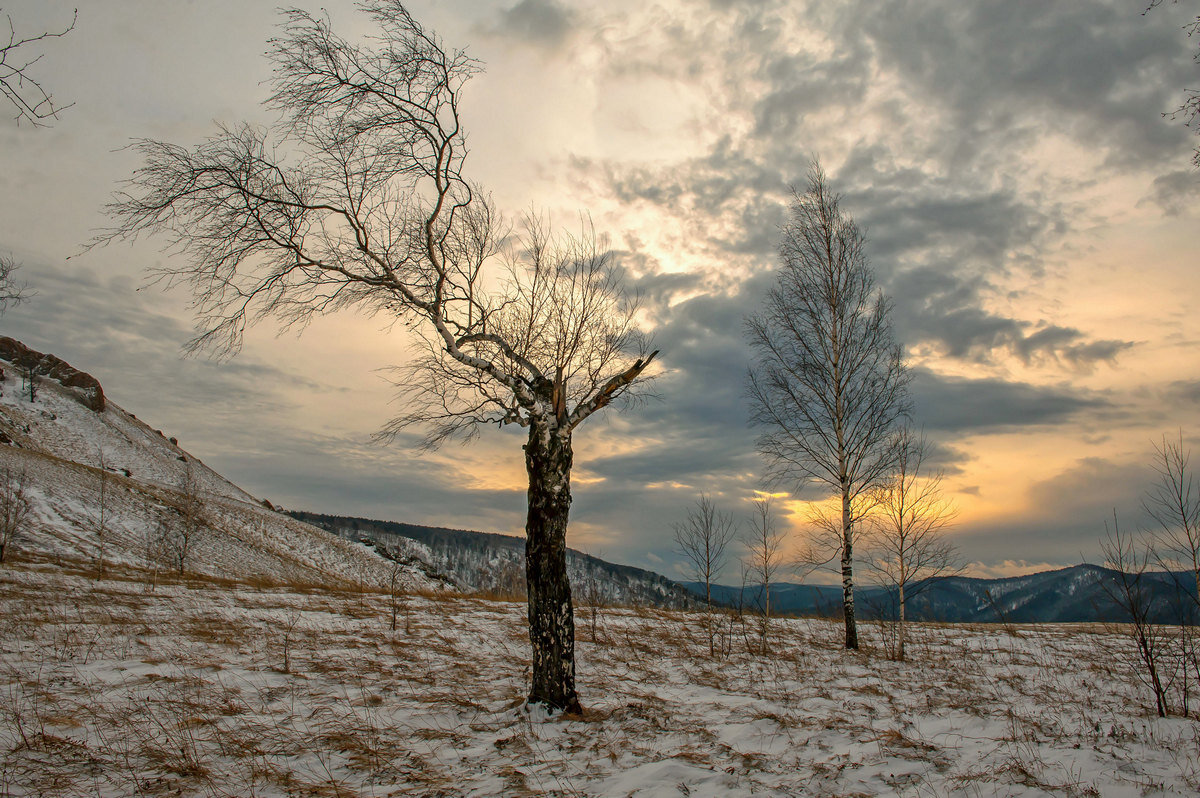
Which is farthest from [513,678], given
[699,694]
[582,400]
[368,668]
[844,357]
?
[844,357]

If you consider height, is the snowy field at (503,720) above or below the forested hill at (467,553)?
above

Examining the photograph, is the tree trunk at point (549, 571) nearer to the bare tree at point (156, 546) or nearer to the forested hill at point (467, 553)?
the bare tree at point (156, 546)

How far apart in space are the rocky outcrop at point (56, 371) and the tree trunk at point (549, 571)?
3238 inches

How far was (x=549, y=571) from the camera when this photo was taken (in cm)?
726

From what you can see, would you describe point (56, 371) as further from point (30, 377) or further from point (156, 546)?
point (156, 546)

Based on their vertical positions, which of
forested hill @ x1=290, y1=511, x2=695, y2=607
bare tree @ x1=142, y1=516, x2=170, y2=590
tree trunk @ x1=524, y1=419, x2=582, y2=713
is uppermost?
tree trunk @ x1=524, y1=419, x2=582, y2=713

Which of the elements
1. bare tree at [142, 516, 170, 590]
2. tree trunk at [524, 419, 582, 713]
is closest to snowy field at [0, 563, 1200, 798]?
tree trunk at [524, 419, 582, 713]

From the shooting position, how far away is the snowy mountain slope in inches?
1272

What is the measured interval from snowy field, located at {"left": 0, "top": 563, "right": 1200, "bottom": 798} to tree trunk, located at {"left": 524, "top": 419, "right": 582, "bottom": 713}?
479 millimetres

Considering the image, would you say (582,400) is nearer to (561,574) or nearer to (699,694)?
(561,574)

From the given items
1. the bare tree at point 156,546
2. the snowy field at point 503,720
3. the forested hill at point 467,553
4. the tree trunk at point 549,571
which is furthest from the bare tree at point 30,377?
the tree trunk at point 549,571

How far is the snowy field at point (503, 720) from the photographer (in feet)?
15.1

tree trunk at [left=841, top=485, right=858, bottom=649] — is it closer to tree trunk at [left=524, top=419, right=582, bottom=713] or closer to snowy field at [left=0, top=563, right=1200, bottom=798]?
snowy field at [left=0, top=563, right=1200, bottom=798]

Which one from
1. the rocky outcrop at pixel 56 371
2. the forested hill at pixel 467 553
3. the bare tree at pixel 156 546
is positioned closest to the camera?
the bare tree at pixel 156 546
